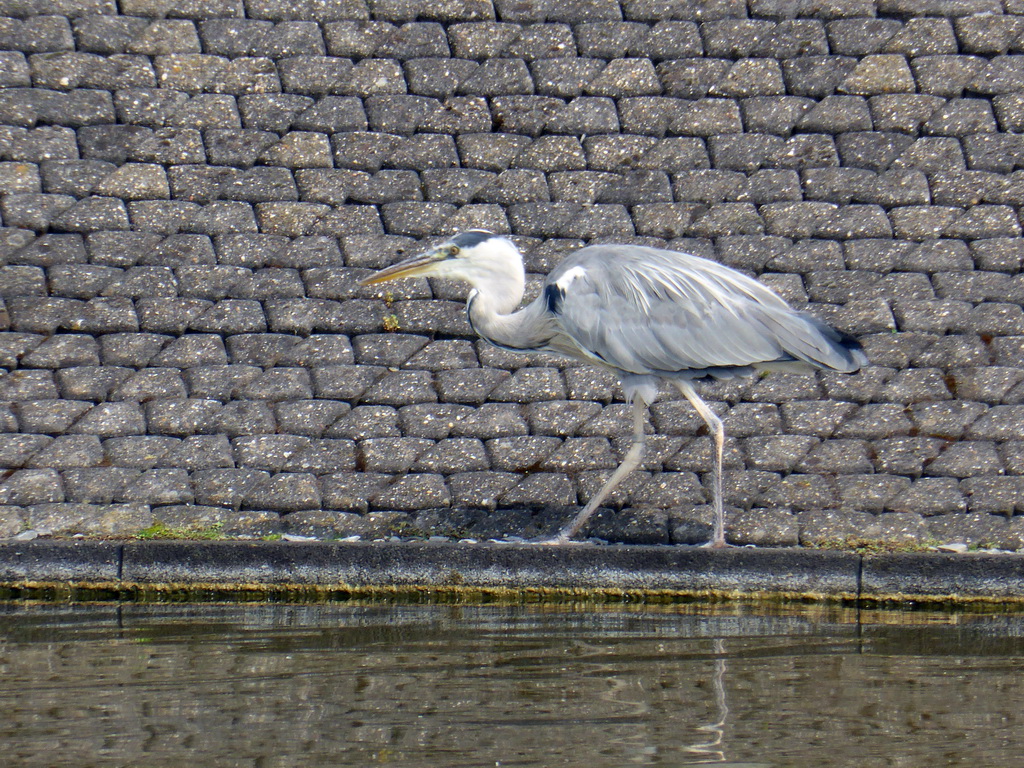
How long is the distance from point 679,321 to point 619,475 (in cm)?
76

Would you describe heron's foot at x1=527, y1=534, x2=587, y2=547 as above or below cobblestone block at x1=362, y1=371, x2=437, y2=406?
below

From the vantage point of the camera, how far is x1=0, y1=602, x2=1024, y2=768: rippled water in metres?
3.30

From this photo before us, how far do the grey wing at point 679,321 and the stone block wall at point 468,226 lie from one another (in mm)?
770

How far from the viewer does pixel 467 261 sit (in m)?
6.06

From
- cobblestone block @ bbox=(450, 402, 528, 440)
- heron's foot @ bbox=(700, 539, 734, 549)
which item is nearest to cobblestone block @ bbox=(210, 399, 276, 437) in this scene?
cobblestone block @ bbox=(450, 402, 528, 440)

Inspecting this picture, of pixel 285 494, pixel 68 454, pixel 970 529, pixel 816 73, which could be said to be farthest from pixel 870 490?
pixel 68 454

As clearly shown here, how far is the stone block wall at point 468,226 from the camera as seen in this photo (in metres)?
6.09

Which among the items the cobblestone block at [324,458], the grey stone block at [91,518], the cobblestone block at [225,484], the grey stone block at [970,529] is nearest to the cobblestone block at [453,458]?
the cobblestone block at [324,458]

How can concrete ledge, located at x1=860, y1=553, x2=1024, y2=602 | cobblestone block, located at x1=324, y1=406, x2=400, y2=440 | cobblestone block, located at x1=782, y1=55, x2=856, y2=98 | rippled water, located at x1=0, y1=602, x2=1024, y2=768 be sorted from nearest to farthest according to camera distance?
rippled water, located at x1=0, y1=602, x2=1024, y2=768 → concrete ledge, located at x1=860, y1=553, x2=1024, y2=602 → cobblestone block, located at x1=324, y1=406, x2=400, y2=440 → cobblestone block, located at x1=782, y1=55, x2=856, y2=98

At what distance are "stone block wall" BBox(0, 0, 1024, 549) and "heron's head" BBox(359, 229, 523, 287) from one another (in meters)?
0.83

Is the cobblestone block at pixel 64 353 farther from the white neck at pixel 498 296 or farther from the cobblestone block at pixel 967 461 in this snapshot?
the cobblestone block at pixel 967 461

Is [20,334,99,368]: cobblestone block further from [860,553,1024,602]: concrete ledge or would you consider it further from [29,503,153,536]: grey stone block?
[860,553,1024,602]: concrete ledge

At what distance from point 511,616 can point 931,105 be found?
15.9ft

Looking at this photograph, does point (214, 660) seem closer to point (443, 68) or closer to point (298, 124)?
point (298, 124)
